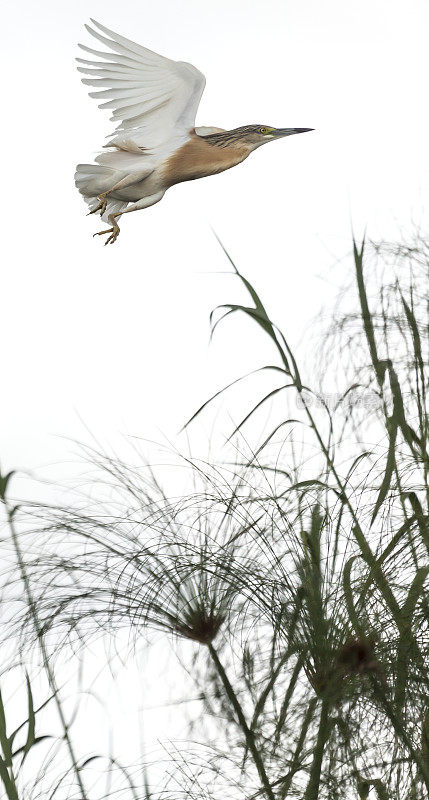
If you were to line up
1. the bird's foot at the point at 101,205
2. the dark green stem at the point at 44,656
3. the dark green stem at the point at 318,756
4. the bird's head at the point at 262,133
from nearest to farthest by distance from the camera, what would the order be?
the dark green stem at the point at 318,756 < the dark green stem at the point at 44,656 < the bird's foot at the point at 101,205 < the bird's head at the point at 262,133

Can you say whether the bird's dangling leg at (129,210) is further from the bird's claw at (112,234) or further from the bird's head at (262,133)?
the bird's head at (262,133)

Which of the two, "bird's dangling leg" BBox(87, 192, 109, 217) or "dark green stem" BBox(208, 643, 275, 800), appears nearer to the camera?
"dark green stem" BBox(208, 643, 275, 800)

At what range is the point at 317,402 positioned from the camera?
3.77 feet

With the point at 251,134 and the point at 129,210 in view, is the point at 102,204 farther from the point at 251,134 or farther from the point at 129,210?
the point at 251,134

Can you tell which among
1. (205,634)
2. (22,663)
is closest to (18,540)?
(22,663)

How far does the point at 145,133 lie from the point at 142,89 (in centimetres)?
6

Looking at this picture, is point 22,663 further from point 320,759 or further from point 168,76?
→ point 168,76

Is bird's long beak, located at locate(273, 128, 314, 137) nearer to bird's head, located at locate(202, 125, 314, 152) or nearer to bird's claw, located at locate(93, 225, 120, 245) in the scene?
bird's head, located at locate(202, 125, 314, 152)

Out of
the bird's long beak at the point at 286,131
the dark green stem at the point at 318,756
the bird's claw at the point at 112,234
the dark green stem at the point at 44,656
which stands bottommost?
the dark green stem at the point at 318,756

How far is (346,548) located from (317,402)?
0.62 ft

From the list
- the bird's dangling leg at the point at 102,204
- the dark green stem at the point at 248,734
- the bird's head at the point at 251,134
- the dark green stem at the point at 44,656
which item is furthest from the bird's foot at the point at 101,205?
the dark green stem at the point at 248,734

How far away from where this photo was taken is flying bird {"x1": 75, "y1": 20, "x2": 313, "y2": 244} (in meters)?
1.50

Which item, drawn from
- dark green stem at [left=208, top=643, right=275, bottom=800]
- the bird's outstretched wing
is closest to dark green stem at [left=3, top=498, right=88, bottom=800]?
dark green stem at [left=208, top=643, right=275, bottom=800]

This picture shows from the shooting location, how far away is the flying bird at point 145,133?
4.94ft
